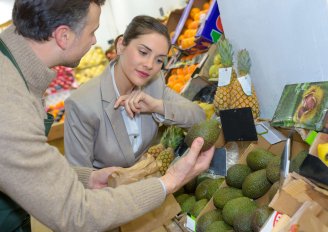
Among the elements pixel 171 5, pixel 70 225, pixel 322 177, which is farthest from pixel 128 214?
pixel 171 5

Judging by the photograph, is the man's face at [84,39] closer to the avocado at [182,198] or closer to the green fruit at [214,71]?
the avocado at [182,198]

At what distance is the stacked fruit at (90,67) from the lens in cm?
723

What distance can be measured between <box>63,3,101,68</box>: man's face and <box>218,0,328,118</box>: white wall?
97 cm

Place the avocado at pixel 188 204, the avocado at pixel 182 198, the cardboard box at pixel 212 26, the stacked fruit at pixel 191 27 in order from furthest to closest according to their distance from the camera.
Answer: the stacked fruit at pixel 191 27
the cardboard box at pixel 212 26
the avocado at pixel 182 198
the avocado at pixel 188 204

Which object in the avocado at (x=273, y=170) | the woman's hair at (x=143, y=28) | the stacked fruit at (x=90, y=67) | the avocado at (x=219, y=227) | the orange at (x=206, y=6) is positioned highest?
the woman's hair at (x=143, y=28)

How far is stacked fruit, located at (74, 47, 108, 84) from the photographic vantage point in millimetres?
7230

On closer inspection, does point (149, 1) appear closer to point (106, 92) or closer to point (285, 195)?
point (106, 92)

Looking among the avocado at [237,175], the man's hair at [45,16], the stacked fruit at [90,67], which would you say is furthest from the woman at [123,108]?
the stacked fruit at [90,67]

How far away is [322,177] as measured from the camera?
1094mm

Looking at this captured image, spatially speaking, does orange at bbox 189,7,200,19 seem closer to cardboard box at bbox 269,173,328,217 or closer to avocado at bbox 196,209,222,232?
avocado at bbox 196,209,222,232

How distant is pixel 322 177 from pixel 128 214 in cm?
64

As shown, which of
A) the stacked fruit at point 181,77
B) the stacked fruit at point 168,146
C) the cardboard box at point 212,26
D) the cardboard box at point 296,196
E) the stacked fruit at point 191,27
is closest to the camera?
the cardboard box at point 296,196

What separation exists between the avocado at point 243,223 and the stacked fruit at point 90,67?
6093 mm

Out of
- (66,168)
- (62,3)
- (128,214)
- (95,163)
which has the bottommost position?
(95,163)
